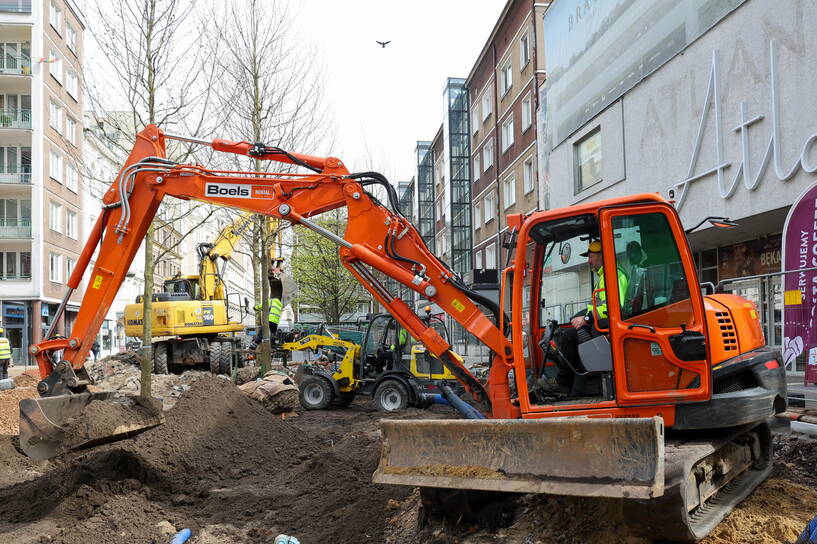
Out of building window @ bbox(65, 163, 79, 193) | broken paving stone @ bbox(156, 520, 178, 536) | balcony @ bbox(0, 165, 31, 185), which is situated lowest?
broken paving stone @ bbox(156, 520, 178, 536)

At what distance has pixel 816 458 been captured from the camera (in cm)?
673

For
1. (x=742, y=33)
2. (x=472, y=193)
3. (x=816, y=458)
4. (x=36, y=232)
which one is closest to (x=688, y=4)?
(x=742, y=33)

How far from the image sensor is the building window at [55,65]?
35625 mm

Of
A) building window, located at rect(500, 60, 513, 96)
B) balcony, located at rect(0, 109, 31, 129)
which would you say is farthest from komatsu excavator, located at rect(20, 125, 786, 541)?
balcony, located at rect(0, 109, 31, 129)

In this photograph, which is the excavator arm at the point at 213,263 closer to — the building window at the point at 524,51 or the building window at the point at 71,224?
the building window at the point at 524,51

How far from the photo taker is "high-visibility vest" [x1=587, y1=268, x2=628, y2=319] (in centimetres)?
466

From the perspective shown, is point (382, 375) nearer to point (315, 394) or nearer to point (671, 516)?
point (315, 394)

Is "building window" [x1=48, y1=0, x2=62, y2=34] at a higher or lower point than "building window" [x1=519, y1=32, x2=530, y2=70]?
higher

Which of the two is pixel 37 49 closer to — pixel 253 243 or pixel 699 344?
pixel 253 243

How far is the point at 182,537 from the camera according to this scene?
5.43 m

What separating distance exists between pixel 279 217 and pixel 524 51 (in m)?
21.0

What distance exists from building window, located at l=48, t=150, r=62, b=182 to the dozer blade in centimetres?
3331

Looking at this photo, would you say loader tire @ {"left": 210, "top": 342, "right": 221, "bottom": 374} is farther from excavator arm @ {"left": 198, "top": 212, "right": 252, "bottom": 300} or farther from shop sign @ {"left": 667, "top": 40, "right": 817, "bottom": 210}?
shop sign @ {"left": 667, "top": 40, "right": 817, "bottom": 210}

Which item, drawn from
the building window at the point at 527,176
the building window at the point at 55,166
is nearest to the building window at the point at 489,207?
the building window at the point at 527,176
